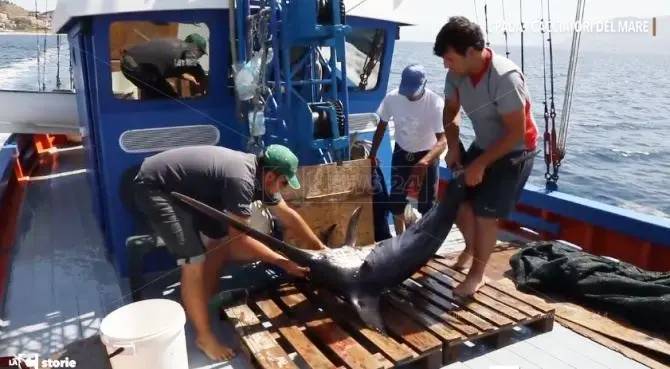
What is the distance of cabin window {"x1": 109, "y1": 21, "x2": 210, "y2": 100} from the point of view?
439 cm

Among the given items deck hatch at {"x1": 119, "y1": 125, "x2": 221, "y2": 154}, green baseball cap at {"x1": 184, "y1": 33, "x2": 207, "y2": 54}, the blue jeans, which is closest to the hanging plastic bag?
green baseball cap at {"x1": 184, "y1": 33, "x2": 207, "y2": 54}

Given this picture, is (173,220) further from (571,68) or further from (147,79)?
(571,68)

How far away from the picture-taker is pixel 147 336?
2793 millimetres

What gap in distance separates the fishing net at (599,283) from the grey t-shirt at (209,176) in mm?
2158

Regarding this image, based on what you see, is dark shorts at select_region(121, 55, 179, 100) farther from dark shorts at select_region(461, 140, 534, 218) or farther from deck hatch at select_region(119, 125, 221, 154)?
dark shorts at select_region(461, 140, 534, 218)

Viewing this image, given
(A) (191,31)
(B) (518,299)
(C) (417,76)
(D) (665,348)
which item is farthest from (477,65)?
(A) (191,31)

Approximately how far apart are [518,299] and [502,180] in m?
0.80

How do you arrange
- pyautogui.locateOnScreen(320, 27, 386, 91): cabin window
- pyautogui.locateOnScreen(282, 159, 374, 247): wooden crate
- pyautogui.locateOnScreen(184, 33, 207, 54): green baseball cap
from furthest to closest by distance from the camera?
pyautogui.locateOnScreen(320, 27, 386, 91): cabin window → pyautogui.locateOnScreen(184, 33, 207, 54): green baseball cap → pyautogui.locateOnScreen(282, 159, 374, 247): wooden crate

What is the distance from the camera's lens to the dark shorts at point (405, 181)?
490 cm

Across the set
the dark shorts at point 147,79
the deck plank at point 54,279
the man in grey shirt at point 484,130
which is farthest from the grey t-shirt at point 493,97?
Result: the deck plank at point 54,279

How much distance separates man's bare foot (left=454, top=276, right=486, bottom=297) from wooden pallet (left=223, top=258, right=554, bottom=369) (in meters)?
0.04

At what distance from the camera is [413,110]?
475 centimetres

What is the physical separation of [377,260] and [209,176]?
3.79 ft

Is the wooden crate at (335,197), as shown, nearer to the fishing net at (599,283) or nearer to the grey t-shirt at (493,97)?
the grey t-shirt at (493,97)
